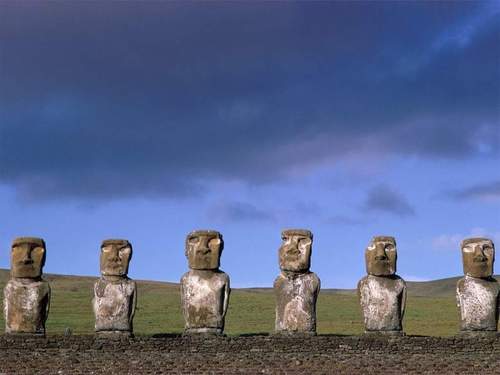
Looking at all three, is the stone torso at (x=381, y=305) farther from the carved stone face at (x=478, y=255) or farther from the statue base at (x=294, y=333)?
the carved stone face at (x=478, y=255)

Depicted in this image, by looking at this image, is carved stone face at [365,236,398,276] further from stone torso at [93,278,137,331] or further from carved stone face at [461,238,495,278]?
stone torso at [93,278,137,331]

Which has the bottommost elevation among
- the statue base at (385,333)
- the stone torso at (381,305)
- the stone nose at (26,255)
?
the statue base at (385,333)

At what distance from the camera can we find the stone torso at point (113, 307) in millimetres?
28031

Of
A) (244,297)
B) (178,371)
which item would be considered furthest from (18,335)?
(244,297)

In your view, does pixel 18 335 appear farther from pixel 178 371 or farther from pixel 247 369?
pixel 247 369

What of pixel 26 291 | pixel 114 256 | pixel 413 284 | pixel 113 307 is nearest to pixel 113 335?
pixel 113 307

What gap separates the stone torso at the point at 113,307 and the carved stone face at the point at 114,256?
37 centimetres

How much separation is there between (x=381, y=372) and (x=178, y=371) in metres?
5.12

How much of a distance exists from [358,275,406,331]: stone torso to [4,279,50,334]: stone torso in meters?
8.17

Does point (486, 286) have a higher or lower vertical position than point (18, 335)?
higher

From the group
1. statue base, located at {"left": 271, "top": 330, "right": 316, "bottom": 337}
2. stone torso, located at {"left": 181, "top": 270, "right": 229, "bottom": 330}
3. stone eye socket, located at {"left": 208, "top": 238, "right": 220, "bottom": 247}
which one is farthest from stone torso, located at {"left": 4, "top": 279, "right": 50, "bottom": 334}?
statue base, located at {"left": 271, "top": 330, "right": 316, "bottom": 337}

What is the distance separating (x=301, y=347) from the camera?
91.6 feet

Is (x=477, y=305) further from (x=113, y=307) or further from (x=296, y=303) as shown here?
(x=113, y=307)

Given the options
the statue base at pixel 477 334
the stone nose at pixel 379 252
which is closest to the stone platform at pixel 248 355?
the statue base at pixel 477 334
